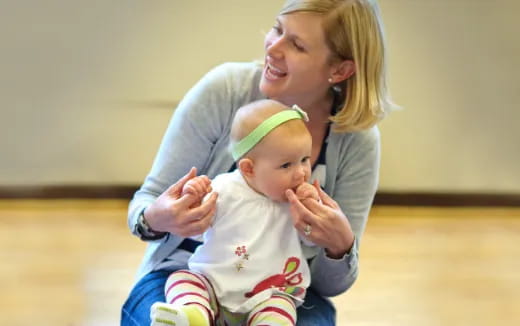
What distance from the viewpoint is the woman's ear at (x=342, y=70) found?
136cm

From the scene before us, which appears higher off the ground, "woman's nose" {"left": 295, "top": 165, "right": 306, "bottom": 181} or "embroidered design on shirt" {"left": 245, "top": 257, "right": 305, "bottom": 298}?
"woman's nose" {"left": 295, "top": 165, "right": 306, "bottom": 181}

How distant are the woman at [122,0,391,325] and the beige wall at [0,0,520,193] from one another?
1.45 metres

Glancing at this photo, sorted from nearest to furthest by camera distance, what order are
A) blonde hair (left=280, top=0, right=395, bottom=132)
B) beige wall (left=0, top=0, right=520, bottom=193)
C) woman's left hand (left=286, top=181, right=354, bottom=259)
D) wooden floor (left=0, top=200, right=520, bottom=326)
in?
woman's left hand (left=286, top=181, right=354, bottom=259)
blonde hair (left=280, top=0, right=395, bottom=132)
wooden floor (left=0, top=200, right=520, bottom=326)
beige wall (left=0, top=0, right=520, bottom=193)

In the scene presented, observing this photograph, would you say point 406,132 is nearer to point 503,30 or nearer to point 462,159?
point 462,159

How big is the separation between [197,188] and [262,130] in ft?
0.53

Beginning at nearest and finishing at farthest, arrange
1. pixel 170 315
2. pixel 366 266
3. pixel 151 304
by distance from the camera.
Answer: pixel 170 315 < pixel 151 304 < pixel 366 266

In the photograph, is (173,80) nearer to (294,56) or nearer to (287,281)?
(294,56)

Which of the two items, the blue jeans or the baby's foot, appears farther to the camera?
the blue jeans

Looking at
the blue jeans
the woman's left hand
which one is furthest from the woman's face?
the blue jeans

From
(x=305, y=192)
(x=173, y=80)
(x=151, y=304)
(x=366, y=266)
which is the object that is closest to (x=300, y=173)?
(x=305, y=192)

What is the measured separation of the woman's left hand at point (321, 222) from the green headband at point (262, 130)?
112 millimetres

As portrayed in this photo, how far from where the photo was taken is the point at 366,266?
2.61 meters

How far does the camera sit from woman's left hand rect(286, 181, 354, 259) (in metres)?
1.21

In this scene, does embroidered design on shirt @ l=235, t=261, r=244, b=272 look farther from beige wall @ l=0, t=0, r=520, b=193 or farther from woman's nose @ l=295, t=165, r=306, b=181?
beige wall @ l=0, t=0, r=520, b=193
